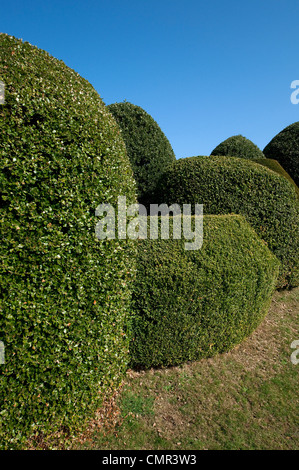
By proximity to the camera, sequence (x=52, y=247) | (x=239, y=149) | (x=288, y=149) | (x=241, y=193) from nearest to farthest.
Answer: (x=52, y=247)
(x=241, y=193)
(x=239, y=149)
(x=288, y=149)

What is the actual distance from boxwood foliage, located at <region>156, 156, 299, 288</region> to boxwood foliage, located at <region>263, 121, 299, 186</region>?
8.98 metres

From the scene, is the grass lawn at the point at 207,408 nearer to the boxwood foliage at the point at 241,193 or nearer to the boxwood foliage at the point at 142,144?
the boxwood foliage at the point at 241,193

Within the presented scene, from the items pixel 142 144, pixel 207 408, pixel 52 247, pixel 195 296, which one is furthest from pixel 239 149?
pixel 52 247

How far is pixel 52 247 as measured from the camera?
10.3 feet

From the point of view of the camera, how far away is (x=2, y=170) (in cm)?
286

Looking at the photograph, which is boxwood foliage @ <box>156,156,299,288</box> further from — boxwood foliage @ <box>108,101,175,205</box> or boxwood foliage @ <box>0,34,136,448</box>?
boxwood foliage @ <box>0,34,136,448</box>

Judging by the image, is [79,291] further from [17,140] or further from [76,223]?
[17,140]

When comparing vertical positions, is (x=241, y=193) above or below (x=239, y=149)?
below

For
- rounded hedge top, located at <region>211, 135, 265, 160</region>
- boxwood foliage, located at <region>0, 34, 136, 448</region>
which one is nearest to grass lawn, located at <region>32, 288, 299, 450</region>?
boxwood foliage, located at <region>0, 34, 136, 448</region>

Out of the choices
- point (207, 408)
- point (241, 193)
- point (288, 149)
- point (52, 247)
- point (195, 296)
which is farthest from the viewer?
point (288, 149)

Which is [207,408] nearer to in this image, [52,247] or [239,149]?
[52,247]

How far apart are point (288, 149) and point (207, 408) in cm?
1552

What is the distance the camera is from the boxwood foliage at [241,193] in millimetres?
7461

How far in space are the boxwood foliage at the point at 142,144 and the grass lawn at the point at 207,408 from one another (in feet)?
18.7
